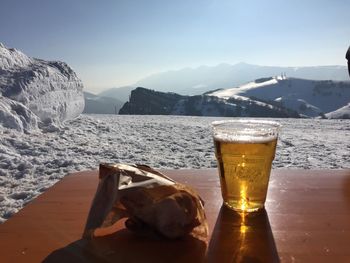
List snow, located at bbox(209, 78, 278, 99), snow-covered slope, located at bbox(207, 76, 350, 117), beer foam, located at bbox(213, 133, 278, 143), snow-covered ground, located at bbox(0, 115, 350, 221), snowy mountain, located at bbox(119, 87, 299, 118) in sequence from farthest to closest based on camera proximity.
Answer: snow-covered slope, located at bbox(207, 76, 350, 117)
snow, located at bbox(209, 78, 278, 99)
snowy mountain, located at bbox(119, 87, 299, 118)
snow-covered ground, located at bbox(0, 115, 350, 221)
beer foam, located at bbox(213, 133, 278, 143)

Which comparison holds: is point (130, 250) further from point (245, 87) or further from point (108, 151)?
point (245, 87)

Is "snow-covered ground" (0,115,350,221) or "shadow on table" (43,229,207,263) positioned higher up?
"shadow on table" (43,229,207,263)

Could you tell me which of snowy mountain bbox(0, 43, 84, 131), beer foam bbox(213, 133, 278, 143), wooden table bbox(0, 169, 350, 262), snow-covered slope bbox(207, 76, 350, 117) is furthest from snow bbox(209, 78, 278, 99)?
beer foam bbox(213, 133, 278, 143)

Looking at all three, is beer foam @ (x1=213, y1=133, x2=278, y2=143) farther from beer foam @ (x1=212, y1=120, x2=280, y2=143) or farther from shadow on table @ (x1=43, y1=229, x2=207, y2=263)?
shadow on table @ (x1=43, y1=229, x2=207, y2=263)

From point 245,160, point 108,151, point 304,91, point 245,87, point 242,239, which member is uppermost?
point 245,160

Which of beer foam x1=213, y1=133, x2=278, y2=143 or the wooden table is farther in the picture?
beer foam x1=213, y1=133, x2=278, y2=143

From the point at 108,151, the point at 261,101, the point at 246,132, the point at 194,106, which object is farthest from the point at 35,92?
the point at 261,101

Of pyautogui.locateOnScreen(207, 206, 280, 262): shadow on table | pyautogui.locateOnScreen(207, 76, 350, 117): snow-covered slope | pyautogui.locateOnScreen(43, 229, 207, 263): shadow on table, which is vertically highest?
pyautogui.locateOnScreen(43, 229, 207, 263): shadow on table

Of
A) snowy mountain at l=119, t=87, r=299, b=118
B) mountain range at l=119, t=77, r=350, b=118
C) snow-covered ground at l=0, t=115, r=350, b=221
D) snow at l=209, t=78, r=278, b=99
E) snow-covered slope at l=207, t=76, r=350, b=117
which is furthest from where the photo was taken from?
snow-covered slope at l=207, t=76, r=350, b=117
